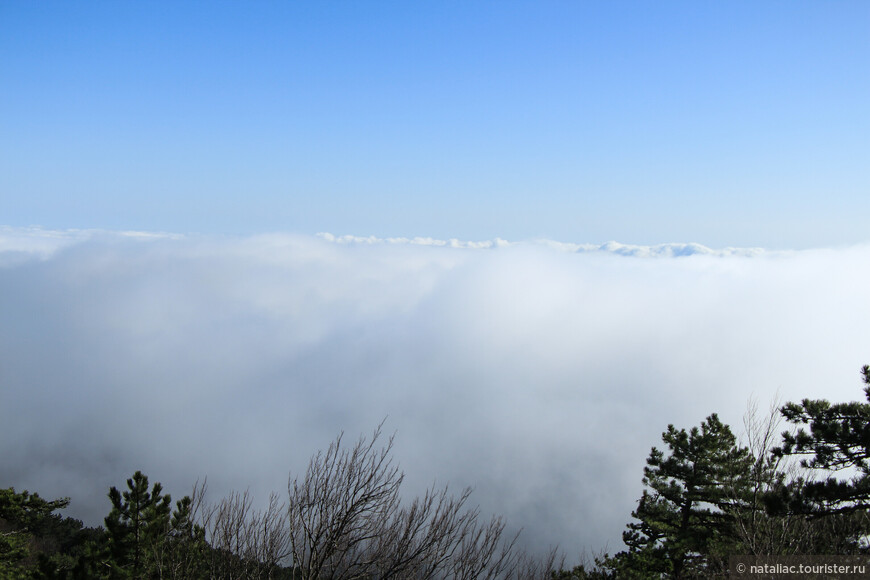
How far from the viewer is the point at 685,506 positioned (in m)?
19.4

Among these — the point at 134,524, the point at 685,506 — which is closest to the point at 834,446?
the point at 685,506

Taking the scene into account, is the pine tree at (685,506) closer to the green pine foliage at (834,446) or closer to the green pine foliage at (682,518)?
the green pine foliage at (682,518)

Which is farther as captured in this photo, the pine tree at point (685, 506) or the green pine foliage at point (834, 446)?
the pine tree at point (685, 506)

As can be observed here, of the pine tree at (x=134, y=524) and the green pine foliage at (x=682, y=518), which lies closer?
the green pine foliage at (x=682, y=518)

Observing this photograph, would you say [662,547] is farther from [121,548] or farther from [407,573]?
[121,548]

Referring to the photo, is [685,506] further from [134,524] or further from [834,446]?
[134,524]

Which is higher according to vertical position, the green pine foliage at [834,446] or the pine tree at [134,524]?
the green pine foliage at [834,446]

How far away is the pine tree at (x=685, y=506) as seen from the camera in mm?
18609

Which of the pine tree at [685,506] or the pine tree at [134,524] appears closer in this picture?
the pine tree at [134,524]

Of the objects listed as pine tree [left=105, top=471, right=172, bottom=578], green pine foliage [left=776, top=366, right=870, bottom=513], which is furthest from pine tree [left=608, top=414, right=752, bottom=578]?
pine tree [left=105, top=471, right=172, bottom=578]

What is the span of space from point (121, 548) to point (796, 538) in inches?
689

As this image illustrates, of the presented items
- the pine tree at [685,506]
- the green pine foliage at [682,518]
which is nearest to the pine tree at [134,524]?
the green pine foliage at [682,518]

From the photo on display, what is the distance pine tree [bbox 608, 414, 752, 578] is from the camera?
18.6m

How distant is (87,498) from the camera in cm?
17850
